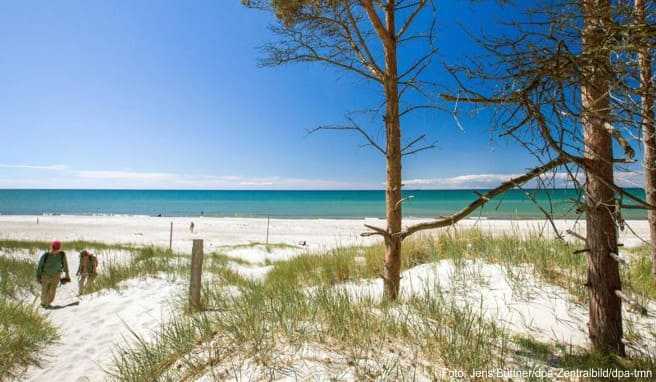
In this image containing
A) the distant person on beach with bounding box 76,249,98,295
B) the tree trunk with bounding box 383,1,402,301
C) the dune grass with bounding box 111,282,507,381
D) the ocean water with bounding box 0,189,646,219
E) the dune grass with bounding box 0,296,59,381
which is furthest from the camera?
the ocean water with bounding box 0,189,646,219

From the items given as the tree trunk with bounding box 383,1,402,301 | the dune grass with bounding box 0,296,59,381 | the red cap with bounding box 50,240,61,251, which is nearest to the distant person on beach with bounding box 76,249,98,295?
the red cap with bounding box 50,240,61,251

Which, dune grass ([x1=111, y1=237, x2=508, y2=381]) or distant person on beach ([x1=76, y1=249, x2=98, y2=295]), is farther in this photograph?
distant person on beach ([x1=76, y1=249, x2=98, y2=295])

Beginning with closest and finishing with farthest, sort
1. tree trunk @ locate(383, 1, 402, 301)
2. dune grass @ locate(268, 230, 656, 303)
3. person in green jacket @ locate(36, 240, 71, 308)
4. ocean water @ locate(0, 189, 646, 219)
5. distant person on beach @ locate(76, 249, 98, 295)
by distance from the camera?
1. tree trunk @ locate(383, 1, 402, 301)
2. dune grass @ locate(268, 230, 656, 303)
3. person in green jacket @ locate(36, 240, 71, 308)
4. distant person on beach @ locate(76, 249, 98, 295)
5. ocean water @ locate(0, 189, 646, 219)

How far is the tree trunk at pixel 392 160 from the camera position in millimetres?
4668

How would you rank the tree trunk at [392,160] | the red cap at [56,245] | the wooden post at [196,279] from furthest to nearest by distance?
1. the red cap at [56,245]
2. the wooden post at [196,279]
3. the tree trunk at [392,160]

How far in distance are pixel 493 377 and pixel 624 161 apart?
194cm

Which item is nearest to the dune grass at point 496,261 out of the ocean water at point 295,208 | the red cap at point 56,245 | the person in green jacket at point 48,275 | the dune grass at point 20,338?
the ocean water at point 295,208

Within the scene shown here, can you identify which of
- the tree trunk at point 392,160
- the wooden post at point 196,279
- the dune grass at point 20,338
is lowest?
the dune grass at point 20,338

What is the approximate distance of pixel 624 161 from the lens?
2465 millimetres

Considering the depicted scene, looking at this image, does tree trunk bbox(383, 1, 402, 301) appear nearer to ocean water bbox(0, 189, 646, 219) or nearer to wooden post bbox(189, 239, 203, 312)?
ocean water bbox(0, 189, 646, 219)

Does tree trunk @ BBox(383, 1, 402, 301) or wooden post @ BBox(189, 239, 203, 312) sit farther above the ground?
tree trunk @ BBox(383, 1, 402, 301)

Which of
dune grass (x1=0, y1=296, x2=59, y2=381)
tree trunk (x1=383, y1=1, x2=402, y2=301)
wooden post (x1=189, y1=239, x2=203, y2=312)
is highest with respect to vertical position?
tree trunk (x1=383, y1=1, x2=402, y2=301)

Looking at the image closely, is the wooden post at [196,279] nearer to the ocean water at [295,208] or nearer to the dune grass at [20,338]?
the dune grass at [20,338]

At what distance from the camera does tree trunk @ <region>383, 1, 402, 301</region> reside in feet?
15.3
